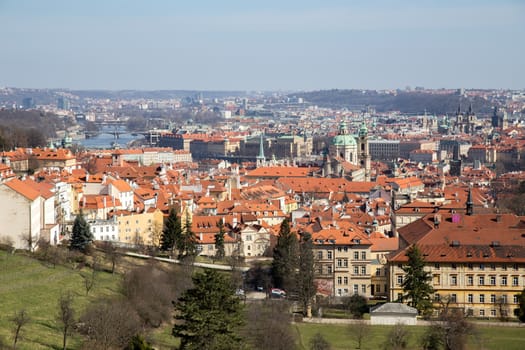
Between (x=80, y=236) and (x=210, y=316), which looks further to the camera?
(x=80, y=236)

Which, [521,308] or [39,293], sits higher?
[39,293]

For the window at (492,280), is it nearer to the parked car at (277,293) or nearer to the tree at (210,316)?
the parked car at (277,293)

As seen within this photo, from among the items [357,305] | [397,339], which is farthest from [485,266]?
[397,339]

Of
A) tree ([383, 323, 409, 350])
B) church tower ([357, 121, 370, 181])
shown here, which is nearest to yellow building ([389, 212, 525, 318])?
tree ([383, 323, 409, 350])

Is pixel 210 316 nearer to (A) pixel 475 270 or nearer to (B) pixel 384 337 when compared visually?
(B) pixel 384 337

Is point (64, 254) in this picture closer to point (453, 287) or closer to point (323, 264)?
point (323, 264)

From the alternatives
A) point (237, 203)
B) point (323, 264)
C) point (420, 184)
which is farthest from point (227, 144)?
point (323, 264)

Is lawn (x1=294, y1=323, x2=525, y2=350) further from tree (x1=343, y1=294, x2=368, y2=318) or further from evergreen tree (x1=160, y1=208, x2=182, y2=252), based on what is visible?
evergreen tree (x1=160, y1=208, x2=182, y2=252)
